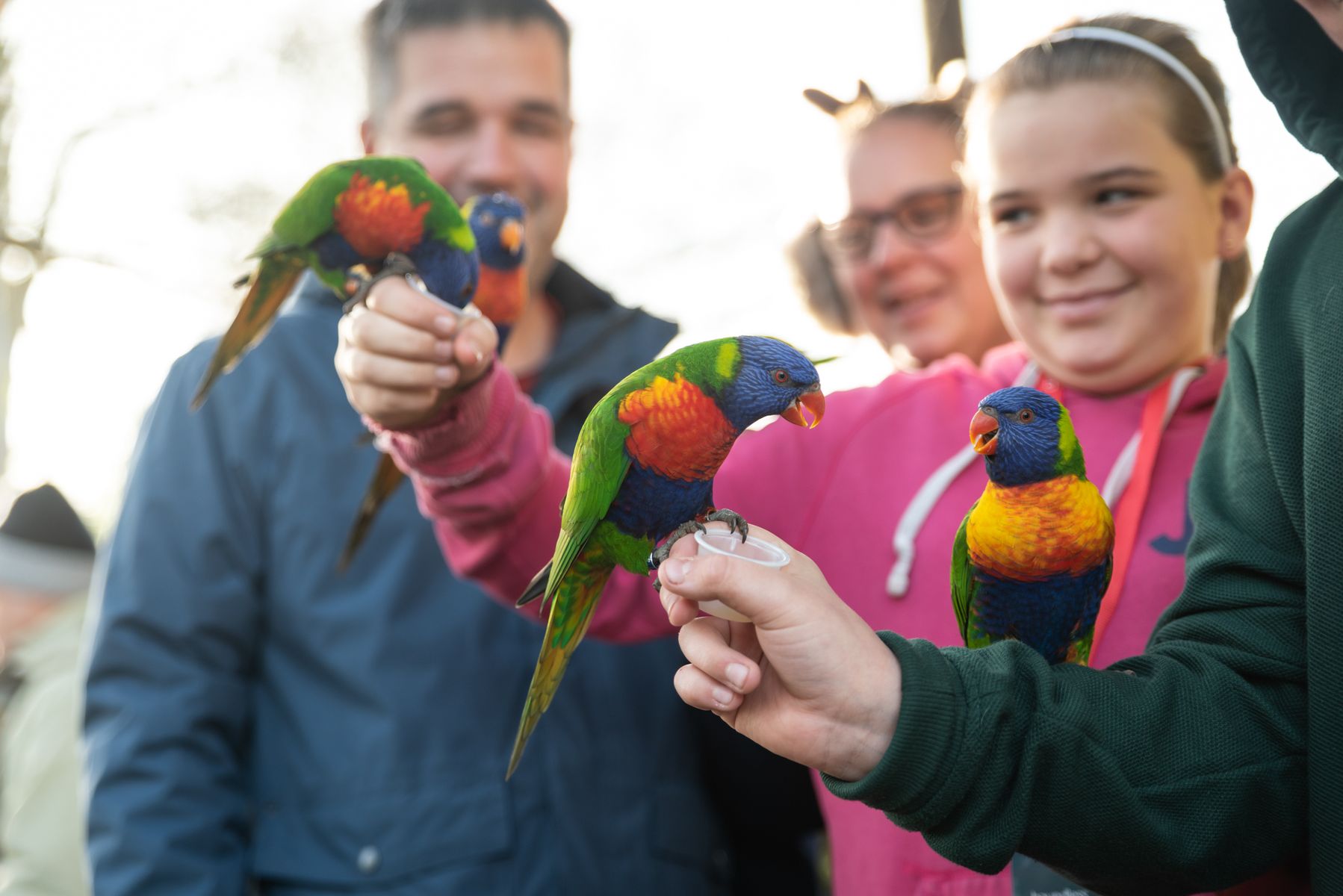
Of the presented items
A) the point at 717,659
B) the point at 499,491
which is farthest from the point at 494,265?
the point at 717,659

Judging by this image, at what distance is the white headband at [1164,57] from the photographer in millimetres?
1291

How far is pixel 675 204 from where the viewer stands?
6113 millimetres

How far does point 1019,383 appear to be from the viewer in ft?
4.49

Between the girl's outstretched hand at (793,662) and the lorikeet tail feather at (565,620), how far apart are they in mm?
119

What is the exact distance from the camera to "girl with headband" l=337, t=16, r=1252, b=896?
3.77 ft

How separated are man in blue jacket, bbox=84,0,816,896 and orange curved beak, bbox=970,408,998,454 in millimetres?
1442

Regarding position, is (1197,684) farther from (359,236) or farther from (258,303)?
(258,303)

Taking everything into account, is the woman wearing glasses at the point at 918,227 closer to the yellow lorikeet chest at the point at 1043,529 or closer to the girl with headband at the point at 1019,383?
the girl with headband at the point at 1019,383

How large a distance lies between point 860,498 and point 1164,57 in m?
0.69

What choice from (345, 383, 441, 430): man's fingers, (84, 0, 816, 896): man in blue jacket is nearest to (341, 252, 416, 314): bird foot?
(345, 383, 441, 430): man's fingers

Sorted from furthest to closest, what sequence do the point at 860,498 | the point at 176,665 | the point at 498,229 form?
A: the point at 176,665, the point at 498,229, the point at 860,498

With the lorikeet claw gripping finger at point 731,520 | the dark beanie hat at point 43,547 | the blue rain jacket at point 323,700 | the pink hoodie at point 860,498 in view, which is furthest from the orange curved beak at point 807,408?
the dark beanie hat at point 43,547

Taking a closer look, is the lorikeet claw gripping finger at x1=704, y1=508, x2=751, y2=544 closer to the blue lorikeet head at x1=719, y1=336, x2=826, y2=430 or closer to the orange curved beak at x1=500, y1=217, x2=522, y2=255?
the blue lorikeet head at x1=719, y1=336, x2=826, y2=430

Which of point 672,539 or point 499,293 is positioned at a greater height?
point 499,293
